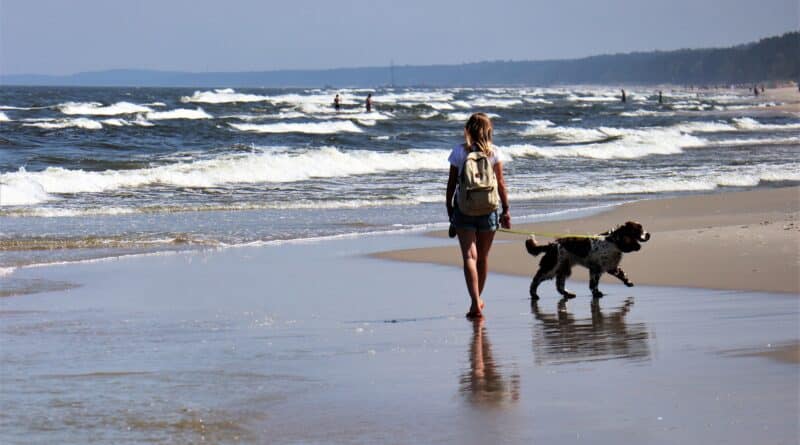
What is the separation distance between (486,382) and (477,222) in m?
2.29

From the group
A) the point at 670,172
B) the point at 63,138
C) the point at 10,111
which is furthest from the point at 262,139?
the point at 10,111

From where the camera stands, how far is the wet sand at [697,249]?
873 centimetres

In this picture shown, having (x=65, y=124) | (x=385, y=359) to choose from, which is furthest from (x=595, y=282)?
(x=65, y=124)

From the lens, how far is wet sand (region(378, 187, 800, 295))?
873 centimetres

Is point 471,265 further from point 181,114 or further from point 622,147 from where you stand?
point 181,114

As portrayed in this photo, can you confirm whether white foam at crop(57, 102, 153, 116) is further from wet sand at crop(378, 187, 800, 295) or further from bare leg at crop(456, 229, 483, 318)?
bare leg at crop(456, 229, 483, 318)

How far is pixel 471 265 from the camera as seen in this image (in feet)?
24.8

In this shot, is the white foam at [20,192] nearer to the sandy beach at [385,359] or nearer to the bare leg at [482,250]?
the sandy beach at [385,359]

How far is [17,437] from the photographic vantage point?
15.0 feet

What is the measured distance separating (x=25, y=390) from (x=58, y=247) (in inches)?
254

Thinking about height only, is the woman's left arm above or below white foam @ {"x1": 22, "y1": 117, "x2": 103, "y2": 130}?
above

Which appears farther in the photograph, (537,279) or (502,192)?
(537,279)

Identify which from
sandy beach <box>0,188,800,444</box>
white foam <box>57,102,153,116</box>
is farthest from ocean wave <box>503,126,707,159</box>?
white foam <box>57,102,153,116</box>

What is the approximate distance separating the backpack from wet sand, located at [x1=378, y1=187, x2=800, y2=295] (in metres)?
1.39
